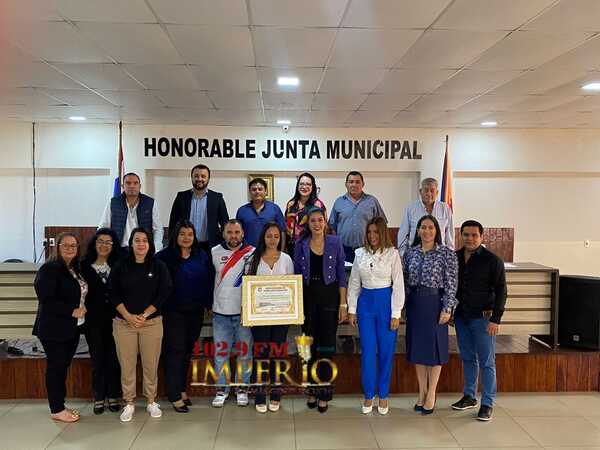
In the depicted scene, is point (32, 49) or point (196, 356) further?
point (196, 356)

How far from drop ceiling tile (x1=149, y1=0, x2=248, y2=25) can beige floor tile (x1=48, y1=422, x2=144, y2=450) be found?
2923 mm

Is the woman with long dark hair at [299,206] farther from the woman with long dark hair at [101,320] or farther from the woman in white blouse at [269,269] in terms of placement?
the woman with long dark hair at [101,320]

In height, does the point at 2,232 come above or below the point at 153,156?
below

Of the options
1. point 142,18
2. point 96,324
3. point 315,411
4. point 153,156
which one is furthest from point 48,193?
point 315,411

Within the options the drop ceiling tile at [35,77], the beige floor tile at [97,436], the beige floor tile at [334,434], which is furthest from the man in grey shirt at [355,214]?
the drop ceiling tile at [35,77]

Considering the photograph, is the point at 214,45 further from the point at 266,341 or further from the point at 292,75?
the point at 266,341

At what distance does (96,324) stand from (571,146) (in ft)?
25.9

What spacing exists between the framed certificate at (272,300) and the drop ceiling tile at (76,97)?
3194mm

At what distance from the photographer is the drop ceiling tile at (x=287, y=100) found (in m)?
5.10

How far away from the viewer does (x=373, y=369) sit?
11.6 ft

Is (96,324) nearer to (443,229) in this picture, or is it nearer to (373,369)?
(373,369)

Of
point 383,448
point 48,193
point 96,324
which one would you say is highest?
point 48,193

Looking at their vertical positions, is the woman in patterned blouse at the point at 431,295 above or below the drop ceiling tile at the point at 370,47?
below

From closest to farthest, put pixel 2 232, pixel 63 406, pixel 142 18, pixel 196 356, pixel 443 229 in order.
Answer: pixel 142 18 < pixel 63 406 < pixel 196 356 < pixel 443 229 < pixel 2 232
